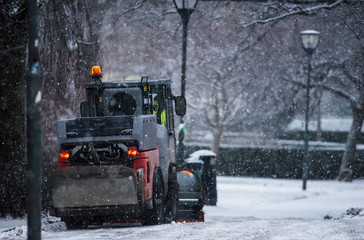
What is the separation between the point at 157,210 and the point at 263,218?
17.0 feet

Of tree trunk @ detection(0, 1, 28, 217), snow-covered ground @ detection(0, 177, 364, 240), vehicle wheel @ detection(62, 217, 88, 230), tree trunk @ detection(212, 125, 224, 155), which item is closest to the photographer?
snow-covered ground @ detection(0, 177, 364, 240)

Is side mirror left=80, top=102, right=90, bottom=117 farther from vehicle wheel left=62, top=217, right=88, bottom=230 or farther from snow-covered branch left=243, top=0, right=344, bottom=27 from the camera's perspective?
snow-covered branch left=243, top=0, right=344, bottom=27

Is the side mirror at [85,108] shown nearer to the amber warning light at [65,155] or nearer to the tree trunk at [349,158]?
the amber warning light at [65,155]

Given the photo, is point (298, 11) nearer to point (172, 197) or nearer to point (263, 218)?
point (263, 218)

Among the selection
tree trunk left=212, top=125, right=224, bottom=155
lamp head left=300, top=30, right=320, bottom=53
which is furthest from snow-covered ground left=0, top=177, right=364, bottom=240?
lamp head left=300, top=30, right=320, bottom=53

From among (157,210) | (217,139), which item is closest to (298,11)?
(157,210)

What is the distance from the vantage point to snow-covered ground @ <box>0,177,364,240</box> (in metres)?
10.4

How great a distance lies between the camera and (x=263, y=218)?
16.6m

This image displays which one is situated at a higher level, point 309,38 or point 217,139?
point 309,38

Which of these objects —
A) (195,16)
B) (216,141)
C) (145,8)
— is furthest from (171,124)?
(216,141)

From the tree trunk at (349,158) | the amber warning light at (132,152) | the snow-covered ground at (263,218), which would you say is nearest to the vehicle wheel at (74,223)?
A: the snow-covered ground at (263,218)

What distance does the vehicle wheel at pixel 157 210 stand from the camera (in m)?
11.8

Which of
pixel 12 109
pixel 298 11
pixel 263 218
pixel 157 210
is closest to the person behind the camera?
pixel 157 210

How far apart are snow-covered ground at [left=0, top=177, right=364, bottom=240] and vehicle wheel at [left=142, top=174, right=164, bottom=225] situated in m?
0.30
